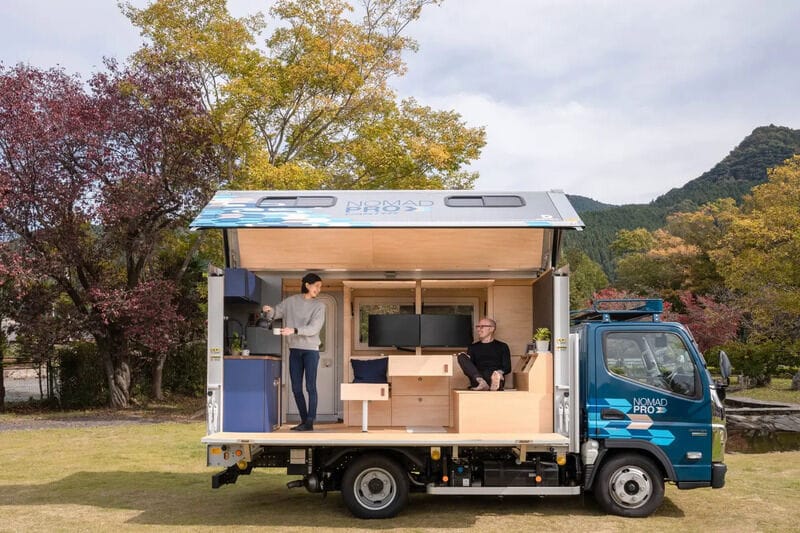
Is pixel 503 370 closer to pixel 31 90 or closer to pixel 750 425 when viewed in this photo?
pixel 750 425

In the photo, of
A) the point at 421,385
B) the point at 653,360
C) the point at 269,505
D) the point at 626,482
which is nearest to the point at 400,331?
the point at 421,385

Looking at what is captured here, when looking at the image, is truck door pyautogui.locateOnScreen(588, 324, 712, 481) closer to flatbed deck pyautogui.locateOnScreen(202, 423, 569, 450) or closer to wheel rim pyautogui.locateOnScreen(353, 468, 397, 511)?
flatbed deck pyautogui.locateOnScreen(202, 423, 569, 450)

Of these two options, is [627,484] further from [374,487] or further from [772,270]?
[772,270]

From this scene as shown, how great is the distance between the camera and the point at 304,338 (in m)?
9.18

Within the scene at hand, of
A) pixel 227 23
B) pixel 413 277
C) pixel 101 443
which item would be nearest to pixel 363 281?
pixel 413 277

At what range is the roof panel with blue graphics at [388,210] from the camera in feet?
27.5

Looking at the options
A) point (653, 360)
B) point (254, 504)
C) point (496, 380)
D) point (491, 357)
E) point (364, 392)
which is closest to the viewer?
point (653, 360)

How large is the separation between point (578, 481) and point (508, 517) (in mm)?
775

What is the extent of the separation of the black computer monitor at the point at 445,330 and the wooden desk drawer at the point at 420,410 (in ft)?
1.99

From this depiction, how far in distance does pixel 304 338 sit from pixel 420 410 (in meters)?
1.52

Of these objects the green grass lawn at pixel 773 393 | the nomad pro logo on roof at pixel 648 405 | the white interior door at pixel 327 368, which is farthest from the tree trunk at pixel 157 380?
the nomad pro logo on roof at pixel 648 405

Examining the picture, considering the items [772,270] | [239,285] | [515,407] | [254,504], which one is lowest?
[254,504]

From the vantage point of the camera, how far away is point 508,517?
8695mm

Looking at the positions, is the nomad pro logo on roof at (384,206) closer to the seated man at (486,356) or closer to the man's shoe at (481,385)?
the seated man at (486,356)
